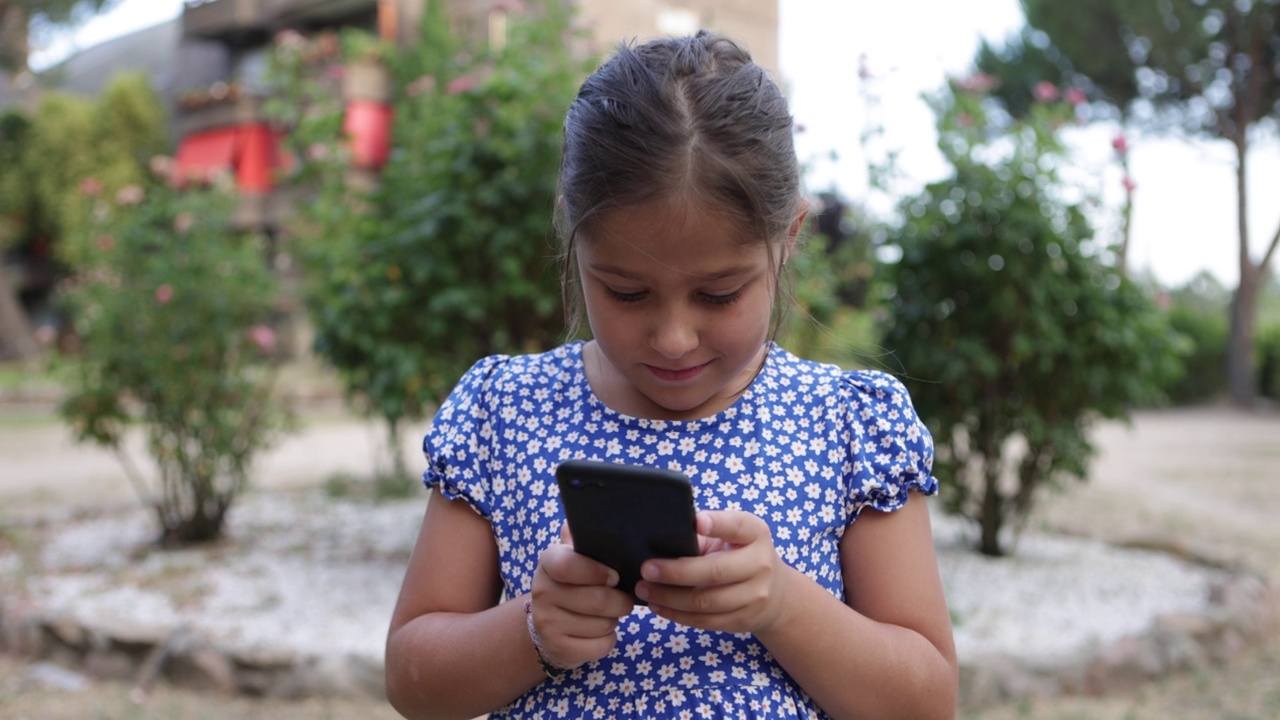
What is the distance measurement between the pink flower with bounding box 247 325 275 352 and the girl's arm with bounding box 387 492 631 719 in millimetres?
4153

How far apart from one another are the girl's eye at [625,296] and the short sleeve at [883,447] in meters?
0.33

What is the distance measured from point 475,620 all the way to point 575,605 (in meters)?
0.20

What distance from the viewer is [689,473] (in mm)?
1319

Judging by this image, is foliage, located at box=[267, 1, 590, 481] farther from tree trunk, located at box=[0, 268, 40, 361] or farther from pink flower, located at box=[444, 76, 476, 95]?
tree trunk, located at box=[0, 268, 40, 361]

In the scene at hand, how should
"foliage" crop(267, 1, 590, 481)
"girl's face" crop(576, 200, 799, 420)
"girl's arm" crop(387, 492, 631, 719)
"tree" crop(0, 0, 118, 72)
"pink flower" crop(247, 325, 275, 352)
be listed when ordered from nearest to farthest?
1. "girl's arm" crop(387, 492, 631, 719)
2. "girl's face" crop(576, 200, 799, 420)
3. "foliage" crop(267, 1, 590, 481)
4. "pink flower" crop(247, 325, 275, 352)
5. "tree" crop(0, 0, 118, 72)

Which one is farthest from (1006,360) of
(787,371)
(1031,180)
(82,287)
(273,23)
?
(273,23)

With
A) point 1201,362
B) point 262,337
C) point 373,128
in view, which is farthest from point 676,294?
point 373,128

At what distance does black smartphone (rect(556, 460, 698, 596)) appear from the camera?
3.17 feet

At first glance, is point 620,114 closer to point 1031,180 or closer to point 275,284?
point 1031,180

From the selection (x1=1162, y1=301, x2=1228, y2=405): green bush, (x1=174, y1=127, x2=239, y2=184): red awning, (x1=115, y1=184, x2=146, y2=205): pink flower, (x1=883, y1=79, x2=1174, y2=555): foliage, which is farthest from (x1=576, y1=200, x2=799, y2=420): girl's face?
(x1=174, y1=127, x2=239, y2=184): red awning

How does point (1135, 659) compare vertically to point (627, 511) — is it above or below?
below

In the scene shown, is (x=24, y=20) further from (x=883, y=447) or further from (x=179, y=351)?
(x=883, y=447)

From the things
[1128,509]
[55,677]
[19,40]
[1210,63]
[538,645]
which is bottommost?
[1128,509]

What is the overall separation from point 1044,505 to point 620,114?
606 centimetres
